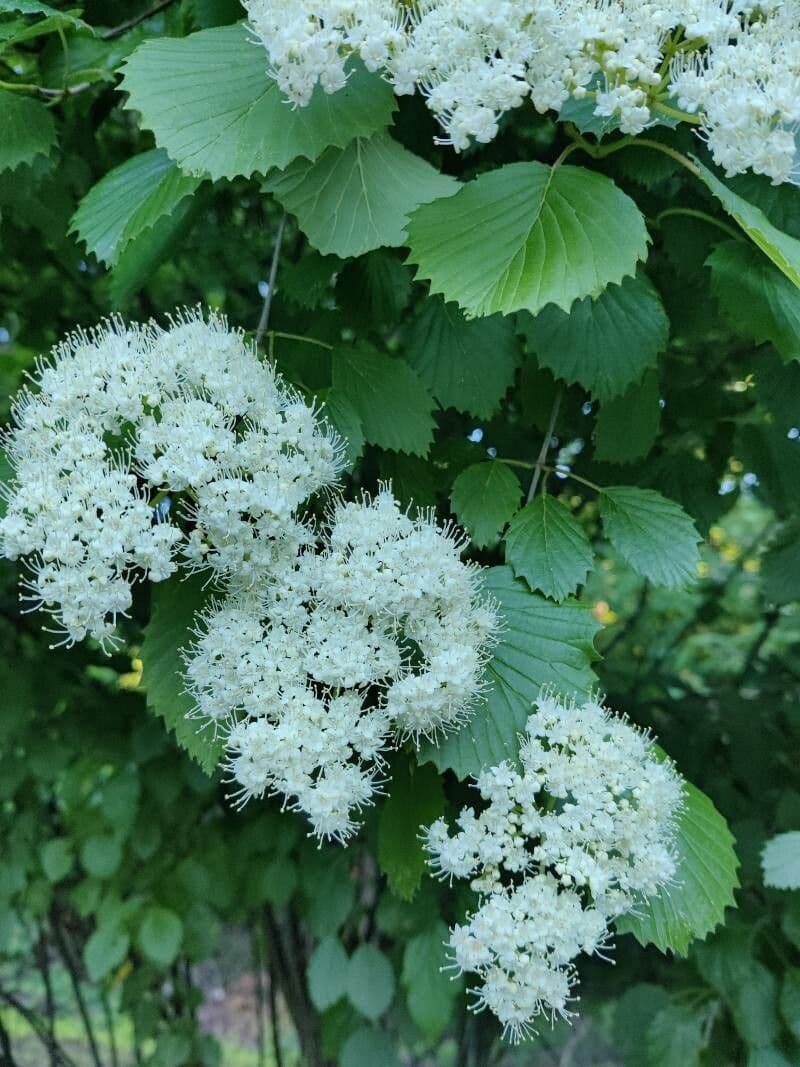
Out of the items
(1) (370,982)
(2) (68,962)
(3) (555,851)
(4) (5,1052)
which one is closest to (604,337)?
(3) (555,851)

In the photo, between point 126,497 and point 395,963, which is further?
point 395,963

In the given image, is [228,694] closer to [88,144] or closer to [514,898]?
[514,898]

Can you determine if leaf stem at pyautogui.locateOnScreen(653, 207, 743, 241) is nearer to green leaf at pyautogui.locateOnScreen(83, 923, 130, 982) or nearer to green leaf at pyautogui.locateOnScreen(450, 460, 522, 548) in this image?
green leaf at pyautogui.locateOnScreen(450, 460, 522, 548)

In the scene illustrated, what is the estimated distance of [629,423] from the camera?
127cm

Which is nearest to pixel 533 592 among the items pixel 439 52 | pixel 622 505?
pixel 622 505

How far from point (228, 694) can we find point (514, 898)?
1.10ft

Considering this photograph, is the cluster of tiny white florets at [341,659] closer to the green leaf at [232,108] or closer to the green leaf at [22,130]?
the green leaf at [232,108]

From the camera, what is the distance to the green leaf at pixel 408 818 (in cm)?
105

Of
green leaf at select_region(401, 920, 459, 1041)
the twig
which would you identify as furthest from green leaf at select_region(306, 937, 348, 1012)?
the twig

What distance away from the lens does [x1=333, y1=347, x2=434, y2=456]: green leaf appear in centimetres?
113

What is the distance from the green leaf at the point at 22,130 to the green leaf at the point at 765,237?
828mm

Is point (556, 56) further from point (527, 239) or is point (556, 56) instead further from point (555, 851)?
point (555, 851)

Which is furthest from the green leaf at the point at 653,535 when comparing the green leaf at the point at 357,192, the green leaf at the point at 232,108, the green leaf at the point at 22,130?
the green leaf at the point at 22,130

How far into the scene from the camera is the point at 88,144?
1.59 metres
